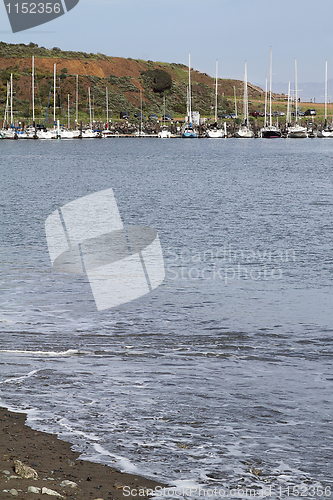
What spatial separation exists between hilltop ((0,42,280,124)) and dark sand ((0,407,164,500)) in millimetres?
132280

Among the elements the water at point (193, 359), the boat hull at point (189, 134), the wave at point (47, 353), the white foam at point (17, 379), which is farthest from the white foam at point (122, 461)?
the boat hull at point (189, 134)

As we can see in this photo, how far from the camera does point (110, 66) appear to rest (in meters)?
187

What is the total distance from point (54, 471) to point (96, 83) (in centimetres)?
16704

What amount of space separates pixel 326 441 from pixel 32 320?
22.6 ft

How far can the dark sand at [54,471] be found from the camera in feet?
20.0

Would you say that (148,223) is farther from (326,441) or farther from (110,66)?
(110,66)

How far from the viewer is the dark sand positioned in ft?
20.0

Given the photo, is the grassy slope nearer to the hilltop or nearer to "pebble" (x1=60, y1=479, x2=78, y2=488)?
the hilltop

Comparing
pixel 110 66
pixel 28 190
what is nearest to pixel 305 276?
pixel 28 190

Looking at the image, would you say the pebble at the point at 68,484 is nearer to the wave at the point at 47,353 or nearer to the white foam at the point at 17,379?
the white foam at the point at 17,379

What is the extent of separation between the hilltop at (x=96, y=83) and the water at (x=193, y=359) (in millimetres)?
121097

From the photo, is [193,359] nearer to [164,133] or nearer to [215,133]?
[215,133]

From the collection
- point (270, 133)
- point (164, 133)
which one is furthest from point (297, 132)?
point (164, 133)

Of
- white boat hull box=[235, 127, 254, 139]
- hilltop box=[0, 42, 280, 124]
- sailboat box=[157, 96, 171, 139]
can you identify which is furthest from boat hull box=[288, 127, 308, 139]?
hilltop box=[0, 42, 280, 124]
